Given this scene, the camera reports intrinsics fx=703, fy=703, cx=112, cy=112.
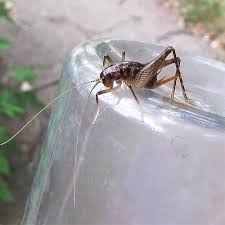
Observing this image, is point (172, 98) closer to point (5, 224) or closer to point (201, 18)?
point (5, 224)

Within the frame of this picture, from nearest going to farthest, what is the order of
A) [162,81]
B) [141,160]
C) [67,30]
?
1. [141,160]
2. [162,81]
3. [67,30]

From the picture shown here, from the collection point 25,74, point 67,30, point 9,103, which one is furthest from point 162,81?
point 67,30

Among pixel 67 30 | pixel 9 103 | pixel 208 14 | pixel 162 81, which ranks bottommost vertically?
pixel 162 81

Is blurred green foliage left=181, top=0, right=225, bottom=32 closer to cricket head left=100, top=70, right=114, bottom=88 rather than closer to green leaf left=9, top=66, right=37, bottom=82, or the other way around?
green leaf left=9, top=66, right=37, bottom=82

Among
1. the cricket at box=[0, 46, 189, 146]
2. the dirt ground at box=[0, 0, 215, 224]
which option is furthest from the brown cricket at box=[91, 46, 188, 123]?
the dirt ground at box=[0, 0, 215, 224]

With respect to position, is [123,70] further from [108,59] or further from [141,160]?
[141,160]

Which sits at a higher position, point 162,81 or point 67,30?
point 67,30

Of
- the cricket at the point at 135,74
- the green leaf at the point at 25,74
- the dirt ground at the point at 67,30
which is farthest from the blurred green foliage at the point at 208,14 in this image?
the cricket at the point at 135,74
